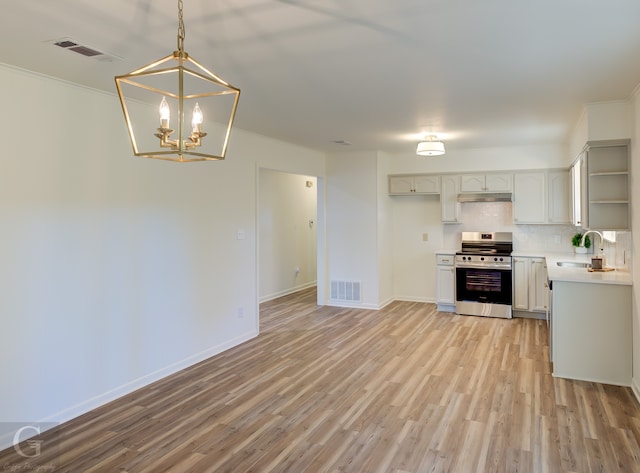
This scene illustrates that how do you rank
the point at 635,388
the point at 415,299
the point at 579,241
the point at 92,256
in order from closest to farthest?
the point at 92,256
the point at 635,388
the point at 579,241
the point at 415,299

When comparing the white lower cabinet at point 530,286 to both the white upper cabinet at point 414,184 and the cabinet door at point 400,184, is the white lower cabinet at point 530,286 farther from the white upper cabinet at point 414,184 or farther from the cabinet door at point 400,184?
the cabinet door at point 400,184

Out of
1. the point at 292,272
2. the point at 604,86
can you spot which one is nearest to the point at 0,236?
the point at 604,86

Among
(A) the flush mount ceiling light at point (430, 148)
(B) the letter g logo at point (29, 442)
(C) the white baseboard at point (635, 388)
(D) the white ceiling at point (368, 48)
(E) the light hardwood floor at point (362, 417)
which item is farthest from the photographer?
(A) the flush mount ceiling light at point (430, 148)

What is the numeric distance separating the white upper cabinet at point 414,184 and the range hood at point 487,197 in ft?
1.50

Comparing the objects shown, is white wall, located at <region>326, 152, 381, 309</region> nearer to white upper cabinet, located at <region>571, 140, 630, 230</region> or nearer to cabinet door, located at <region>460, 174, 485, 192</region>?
cabinet door, located at <region>460, 174, 485, 192</region>

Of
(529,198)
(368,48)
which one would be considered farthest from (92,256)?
(529,198)

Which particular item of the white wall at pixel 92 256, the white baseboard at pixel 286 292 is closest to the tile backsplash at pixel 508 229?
the white baseboard at pixel 286 292

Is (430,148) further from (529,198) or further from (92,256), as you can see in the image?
(92,256)

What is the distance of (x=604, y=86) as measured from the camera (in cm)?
351

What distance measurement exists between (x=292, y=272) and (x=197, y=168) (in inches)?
176

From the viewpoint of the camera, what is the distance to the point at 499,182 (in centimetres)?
671

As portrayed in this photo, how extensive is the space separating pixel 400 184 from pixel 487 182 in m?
1.35

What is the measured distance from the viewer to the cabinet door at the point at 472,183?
6.82 metres

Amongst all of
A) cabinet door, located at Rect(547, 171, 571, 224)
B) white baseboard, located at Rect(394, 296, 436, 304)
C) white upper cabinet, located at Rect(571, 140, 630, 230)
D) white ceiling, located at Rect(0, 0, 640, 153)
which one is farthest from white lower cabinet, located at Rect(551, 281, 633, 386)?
white baseboard, located at Rect(394, 296, 436, 304)
